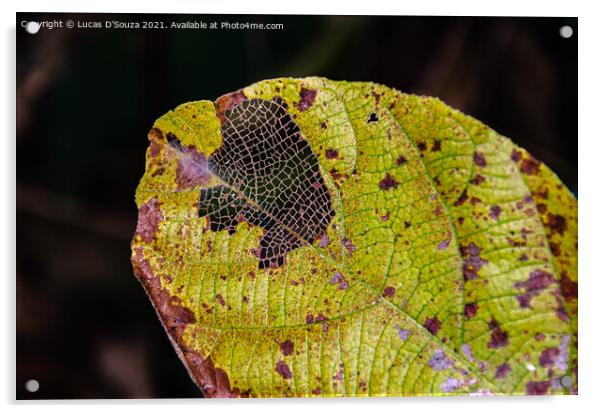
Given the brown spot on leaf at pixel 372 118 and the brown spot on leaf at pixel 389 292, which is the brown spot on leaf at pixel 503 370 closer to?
the brown spot on leaf at pixel 389 292

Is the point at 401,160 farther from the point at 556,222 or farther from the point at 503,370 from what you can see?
the point at 503,370

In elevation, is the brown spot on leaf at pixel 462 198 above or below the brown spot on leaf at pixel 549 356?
above

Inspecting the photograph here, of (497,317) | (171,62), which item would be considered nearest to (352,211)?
(497,317)

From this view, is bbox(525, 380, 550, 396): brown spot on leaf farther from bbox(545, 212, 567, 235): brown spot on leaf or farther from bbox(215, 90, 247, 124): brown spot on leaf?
bbox(215, 90, 247, 124): brown spot on leaf

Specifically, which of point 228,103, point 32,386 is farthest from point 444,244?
point 32,386

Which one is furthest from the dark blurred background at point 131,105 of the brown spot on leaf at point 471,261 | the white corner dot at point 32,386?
the brown spot on leaf at point 471,261
